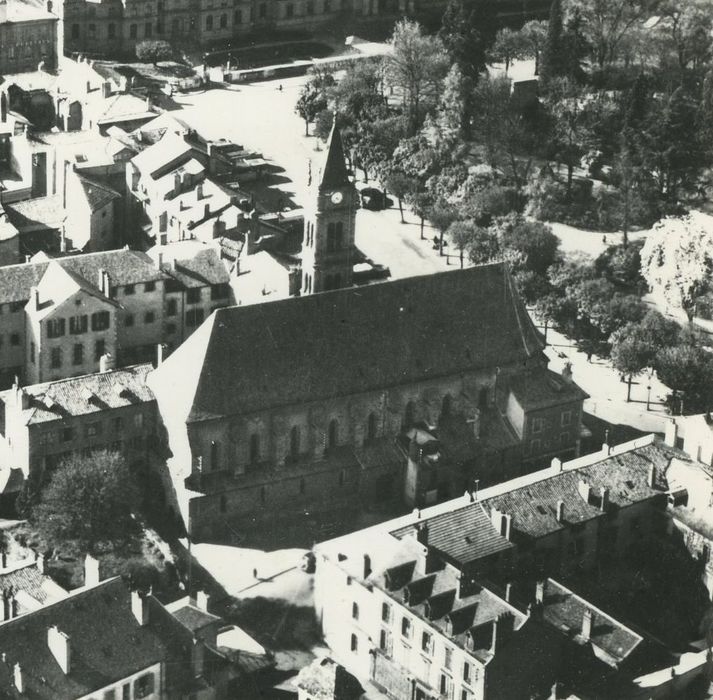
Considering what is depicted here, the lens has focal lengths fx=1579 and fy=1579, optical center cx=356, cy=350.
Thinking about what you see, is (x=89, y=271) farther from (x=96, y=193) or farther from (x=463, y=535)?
(x=463, y=535)

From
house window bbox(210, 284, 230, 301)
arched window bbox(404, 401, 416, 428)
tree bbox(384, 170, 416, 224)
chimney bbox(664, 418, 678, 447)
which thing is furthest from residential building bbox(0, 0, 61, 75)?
chimney bbox(664, 418, 678, 447)

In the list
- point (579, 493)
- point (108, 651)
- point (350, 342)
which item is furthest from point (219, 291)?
point (108, 651)

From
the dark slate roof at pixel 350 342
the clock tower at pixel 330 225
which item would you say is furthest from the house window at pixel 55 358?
the clock tower at pixel 330 225

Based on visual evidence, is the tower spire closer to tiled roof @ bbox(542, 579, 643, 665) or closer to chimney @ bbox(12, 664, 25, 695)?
tiled roof @ bbox(542, 579, 643, 665)

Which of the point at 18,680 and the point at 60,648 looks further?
the point at 60,648

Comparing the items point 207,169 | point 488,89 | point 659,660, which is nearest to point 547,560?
point 659,660

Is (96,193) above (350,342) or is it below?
above
